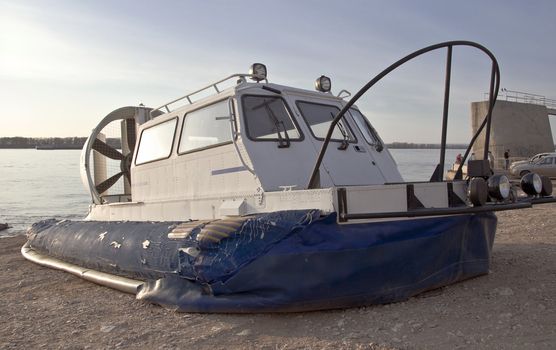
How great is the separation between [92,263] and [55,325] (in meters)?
1.58

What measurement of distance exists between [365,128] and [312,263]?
8.30 ft

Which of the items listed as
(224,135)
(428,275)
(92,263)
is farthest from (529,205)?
(92,263)

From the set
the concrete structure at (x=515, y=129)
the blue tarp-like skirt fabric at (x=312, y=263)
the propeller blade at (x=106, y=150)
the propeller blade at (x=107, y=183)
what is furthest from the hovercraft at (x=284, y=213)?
the concrete structure at (x=515, y=129)

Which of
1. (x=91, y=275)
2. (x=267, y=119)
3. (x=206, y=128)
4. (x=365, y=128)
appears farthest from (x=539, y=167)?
(x=91, y=275)

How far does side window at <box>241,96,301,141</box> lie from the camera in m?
4.64

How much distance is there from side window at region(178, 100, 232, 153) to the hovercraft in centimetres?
2

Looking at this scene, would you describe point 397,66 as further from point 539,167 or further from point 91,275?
point 539,167

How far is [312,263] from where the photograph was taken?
346 centimetres

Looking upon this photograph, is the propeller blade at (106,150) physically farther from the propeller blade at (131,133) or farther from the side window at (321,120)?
the side window at (321,120)

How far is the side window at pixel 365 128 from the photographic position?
17.9ft

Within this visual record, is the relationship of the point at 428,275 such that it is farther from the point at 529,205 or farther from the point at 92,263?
the point at 92,263

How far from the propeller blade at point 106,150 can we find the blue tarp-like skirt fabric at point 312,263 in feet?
13.2

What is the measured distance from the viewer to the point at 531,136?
107ft

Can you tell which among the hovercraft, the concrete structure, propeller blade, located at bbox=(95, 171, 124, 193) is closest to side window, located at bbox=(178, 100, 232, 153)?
the hovercraft
